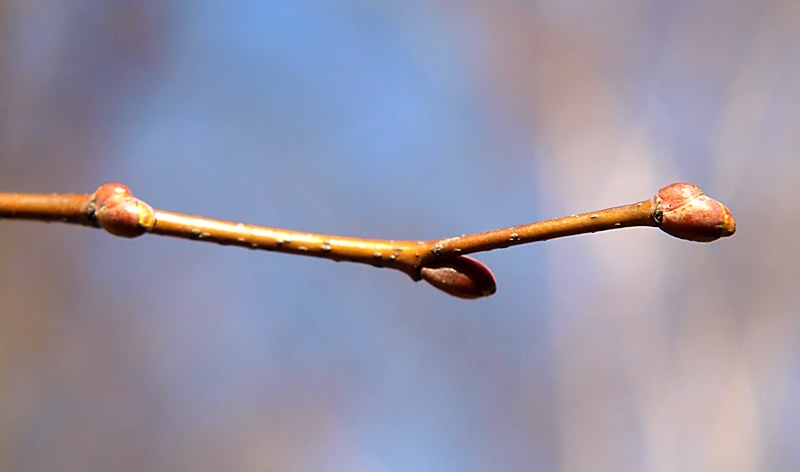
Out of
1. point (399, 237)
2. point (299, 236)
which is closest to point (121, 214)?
→ point (299, 236)

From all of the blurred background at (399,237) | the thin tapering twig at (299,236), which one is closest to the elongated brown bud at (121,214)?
the thin tapering twig at (299,236)

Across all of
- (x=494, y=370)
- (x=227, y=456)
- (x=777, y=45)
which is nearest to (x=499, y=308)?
(x=494, y=370)

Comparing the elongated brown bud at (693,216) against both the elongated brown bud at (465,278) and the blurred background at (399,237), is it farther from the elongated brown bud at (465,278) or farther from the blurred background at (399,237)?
the blurred background at (399,237)

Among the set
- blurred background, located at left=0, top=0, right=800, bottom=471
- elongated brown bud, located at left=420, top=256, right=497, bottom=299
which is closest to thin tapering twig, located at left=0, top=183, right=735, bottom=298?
elongated brown bud, located at left=420, top=256, right=497, bottom=299

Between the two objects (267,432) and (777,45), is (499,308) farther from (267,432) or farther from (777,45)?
(777,45)

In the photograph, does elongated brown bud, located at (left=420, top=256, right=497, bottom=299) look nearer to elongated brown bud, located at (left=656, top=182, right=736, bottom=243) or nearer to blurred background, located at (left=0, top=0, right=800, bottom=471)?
elongated brown bud, located at (left=656, top=182, right=736, bottom=243)

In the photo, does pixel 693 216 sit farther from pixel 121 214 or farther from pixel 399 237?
pixel 399 237
